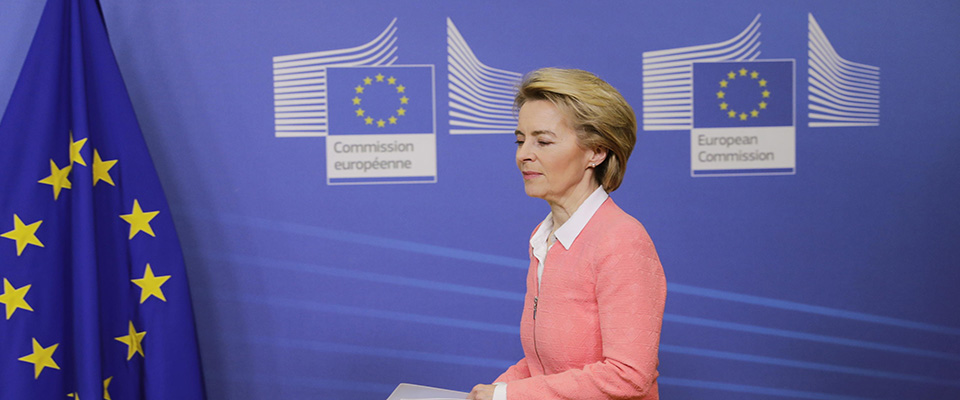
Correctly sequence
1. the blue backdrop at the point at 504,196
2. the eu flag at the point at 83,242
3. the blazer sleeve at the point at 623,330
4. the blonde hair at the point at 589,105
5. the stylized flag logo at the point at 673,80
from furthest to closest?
the stylized flag logo at the point at 673,80
the blue backdrop at the point at 504,196
the eu flag at the point at 83,242
the blonde hair at the point at 589,105
the blazer sleeve at the point at 623,330

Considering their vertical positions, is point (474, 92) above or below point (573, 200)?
above

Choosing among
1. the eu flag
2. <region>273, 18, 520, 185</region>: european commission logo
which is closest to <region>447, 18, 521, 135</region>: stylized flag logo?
<region>273, 18, 520, 185</region>: european commission logo

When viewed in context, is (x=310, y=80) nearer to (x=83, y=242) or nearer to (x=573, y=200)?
(x=83, y=242)

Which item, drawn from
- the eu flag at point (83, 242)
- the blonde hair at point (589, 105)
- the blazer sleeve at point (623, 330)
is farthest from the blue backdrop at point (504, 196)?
the blazer sleeve at point (623, 330)

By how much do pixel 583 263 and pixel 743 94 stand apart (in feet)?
5.59

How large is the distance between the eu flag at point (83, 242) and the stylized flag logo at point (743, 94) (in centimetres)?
192

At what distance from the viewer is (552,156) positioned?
1390 millimetres

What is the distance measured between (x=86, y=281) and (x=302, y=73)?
97 centimetres

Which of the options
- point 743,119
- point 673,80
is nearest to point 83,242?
point 673,80

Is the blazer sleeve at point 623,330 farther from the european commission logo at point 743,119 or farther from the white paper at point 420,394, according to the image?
the european commission logo at point 743,119

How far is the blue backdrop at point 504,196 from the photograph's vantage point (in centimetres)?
257

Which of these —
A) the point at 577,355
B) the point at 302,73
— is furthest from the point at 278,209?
the point at 577,355

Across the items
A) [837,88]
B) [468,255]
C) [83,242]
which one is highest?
[837,88]

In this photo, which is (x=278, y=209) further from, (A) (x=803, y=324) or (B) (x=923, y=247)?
(B) (x=923, y=247)
